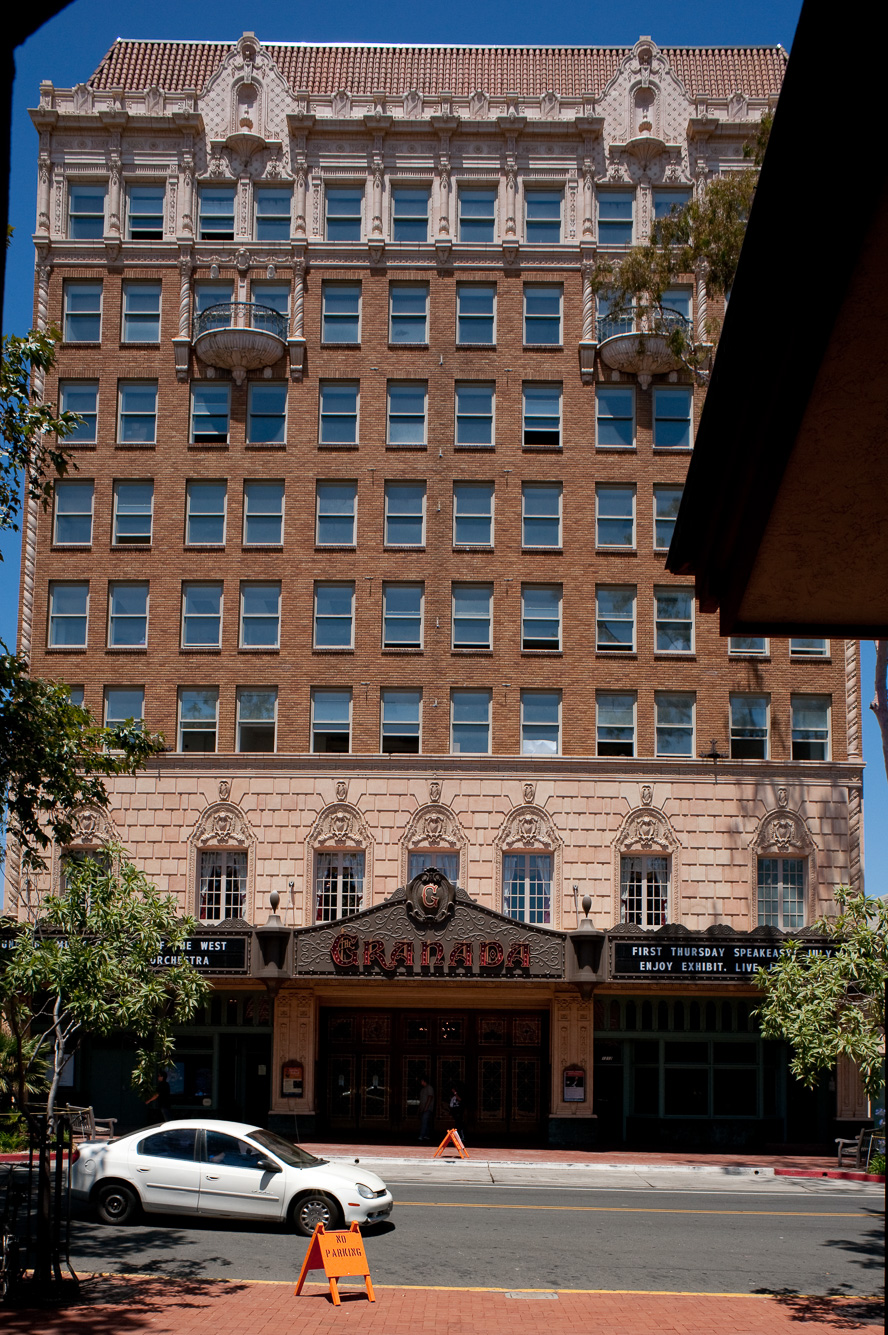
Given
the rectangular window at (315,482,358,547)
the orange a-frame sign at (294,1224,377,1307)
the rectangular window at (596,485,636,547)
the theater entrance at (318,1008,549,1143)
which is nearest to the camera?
the orange a-frame sign at (294,1224,377,1307)

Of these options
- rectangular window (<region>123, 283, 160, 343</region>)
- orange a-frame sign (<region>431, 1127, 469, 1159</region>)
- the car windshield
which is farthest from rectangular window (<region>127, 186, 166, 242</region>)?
the car windshield

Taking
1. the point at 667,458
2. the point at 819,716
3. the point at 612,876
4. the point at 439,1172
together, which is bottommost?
the point at 439,1172

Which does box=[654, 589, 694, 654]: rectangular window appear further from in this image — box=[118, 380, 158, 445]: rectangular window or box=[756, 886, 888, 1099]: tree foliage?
box=[118, 380, 158, 445]: rectangular window

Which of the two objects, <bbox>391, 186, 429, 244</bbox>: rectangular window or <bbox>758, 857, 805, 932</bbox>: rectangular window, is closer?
<bbox>758, 857, 805, 932</bbox>: rectangular window

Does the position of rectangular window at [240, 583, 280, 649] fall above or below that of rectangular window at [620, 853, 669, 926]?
above

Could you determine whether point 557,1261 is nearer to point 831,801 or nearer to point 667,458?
point 831,801

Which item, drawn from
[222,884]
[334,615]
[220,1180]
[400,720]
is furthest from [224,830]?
[220,1180]

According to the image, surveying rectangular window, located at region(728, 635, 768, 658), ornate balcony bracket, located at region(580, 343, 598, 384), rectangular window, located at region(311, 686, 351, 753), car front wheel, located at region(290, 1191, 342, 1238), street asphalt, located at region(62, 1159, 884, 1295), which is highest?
ornate balcony bracket, located at region(580, 343, 598, 384)

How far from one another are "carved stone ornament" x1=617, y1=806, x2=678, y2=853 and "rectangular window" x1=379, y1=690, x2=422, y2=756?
238 inches

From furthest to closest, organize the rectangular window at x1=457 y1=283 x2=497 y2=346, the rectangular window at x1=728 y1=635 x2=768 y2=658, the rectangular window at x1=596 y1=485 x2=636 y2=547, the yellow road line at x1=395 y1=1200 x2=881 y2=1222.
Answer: the rectangular window at x1=457 y1=283 x2=497 y2=346 → the rectangular window at x1=596 y1=485 x2=636 y2=547 → the rectangular window at x1=728 y1=635 x2=768 y2=658 → the yellow road line at x1=395 y1=1200 x2=881 y2=1222

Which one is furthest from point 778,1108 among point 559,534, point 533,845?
point 559,534

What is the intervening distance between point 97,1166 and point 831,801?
22977 millimetres

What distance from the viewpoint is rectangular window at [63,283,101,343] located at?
38906mm

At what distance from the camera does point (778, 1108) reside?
114ft
